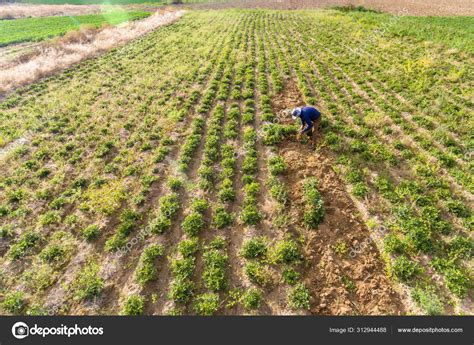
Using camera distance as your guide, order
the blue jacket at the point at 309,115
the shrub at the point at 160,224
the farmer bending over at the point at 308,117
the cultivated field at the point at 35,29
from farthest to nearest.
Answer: the cultivated field at the point at 35,29
the blue jacket at the point at 309,115
the farmer bending over at the point at 308,117
the shrub at the point at 160,224

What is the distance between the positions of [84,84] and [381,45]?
24.7 metres

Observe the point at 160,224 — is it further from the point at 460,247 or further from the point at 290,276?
the point at 460,247

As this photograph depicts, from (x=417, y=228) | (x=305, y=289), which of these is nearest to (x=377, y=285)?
(x=305, y=289)

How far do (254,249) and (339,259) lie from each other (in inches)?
94.7

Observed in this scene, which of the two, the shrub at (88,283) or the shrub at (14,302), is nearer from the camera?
the shrub at (14,302)

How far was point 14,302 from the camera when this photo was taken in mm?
6566

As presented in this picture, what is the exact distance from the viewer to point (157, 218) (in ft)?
28.3

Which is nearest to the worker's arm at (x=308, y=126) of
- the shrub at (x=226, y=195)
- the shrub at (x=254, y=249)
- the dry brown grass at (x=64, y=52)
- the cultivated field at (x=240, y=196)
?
the cultivated field at (x=240, y=196)

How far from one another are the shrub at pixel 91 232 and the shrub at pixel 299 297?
5.97m

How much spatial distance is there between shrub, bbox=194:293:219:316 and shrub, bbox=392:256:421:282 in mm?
4748

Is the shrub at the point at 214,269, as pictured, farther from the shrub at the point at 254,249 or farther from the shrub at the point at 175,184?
the shrub at the point at 175,184

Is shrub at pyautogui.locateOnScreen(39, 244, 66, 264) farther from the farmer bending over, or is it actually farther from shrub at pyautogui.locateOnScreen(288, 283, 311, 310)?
the farmer bending over

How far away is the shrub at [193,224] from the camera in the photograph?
26.8ft

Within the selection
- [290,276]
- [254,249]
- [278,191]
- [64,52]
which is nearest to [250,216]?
[254,249]
